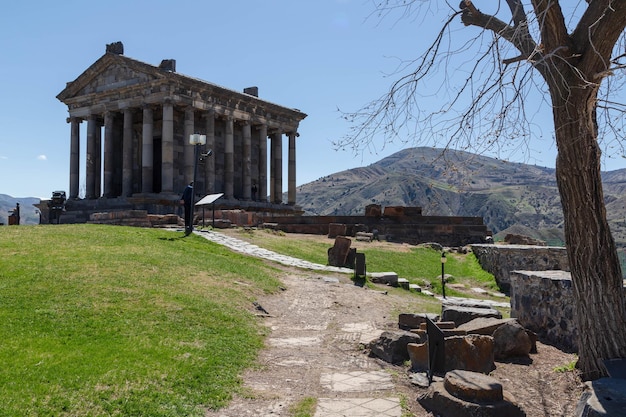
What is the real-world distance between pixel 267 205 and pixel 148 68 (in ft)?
38.3

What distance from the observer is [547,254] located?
15.8 meters

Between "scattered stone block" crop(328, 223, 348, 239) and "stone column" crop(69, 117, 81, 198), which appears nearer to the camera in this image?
"scattered stone block" crop(328, 223, 348, 239)

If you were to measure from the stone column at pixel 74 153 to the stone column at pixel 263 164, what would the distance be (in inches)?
487

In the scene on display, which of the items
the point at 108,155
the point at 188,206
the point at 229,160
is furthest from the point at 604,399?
the point at 108,155

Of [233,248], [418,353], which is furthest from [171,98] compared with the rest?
[418,353]

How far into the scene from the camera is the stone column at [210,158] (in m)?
32.8

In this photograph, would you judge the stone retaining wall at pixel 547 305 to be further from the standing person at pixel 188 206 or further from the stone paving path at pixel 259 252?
the standing person at pixel 188 206

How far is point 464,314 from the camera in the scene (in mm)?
8297

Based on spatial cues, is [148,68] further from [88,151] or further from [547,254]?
[547,254]

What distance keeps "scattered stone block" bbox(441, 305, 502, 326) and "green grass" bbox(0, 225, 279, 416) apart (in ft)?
10.1

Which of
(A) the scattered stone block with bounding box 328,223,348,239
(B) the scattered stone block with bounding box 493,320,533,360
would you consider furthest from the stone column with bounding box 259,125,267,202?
(B) the scattered stone block with bounding box 493,320,533,360

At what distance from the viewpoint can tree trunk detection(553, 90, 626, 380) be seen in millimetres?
5078

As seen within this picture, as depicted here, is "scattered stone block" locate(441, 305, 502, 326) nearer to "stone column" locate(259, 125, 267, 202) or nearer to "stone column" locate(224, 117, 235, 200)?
"stone column" locate(224, 117, 235, 200)

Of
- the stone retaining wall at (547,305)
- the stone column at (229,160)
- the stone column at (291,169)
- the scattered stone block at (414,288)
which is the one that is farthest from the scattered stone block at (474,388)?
the stone column at (291,169)
